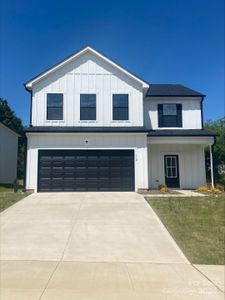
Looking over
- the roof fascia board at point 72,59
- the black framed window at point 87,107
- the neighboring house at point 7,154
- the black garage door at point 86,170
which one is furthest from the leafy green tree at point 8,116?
the black garage door at point 86,170

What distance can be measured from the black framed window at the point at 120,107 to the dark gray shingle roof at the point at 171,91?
108 inches

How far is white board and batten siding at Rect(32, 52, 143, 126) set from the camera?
1889 centimetres

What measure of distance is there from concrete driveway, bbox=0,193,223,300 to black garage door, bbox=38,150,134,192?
3.29 m

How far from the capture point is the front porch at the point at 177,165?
2075 cm

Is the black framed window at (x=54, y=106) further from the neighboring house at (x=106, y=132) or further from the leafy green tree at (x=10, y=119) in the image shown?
the leafy green tree at (x=10, y=119)

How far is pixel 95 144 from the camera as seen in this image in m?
18.2

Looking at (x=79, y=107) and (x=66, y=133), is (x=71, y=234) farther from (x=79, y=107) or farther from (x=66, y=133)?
(x=79, y=107)

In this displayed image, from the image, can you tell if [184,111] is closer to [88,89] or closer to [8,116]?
[88,89]

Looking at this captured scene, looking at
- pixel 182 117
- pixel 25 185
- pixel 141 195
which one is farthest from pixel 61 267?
pixel 182 117

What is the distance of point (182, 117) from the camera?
2123 centimetres

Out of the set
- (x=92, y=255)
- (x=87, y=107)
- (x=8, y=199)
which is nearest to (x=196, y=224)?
(x=92, y=255)

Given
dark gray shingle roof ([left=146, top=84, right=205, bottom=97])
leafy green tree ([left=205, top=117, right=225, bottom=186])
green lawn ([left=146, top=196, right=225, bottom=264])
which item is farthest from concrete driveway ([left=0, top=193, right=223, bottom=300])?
leafy green tree ([left=205, top=117, right=225, bottom=186])

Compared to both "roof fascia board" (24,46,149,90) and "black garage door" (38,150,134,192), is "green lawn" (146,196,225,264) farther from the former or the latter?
"roof fascia board" (24,46,149,90)

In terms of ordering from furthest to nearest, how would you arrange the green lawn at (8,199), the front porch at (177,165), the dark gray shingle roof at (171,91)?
1. the dark gray shingle roof at (171,91)
2. the front porch at (177,165)
3. the green lawn at (8,199)
